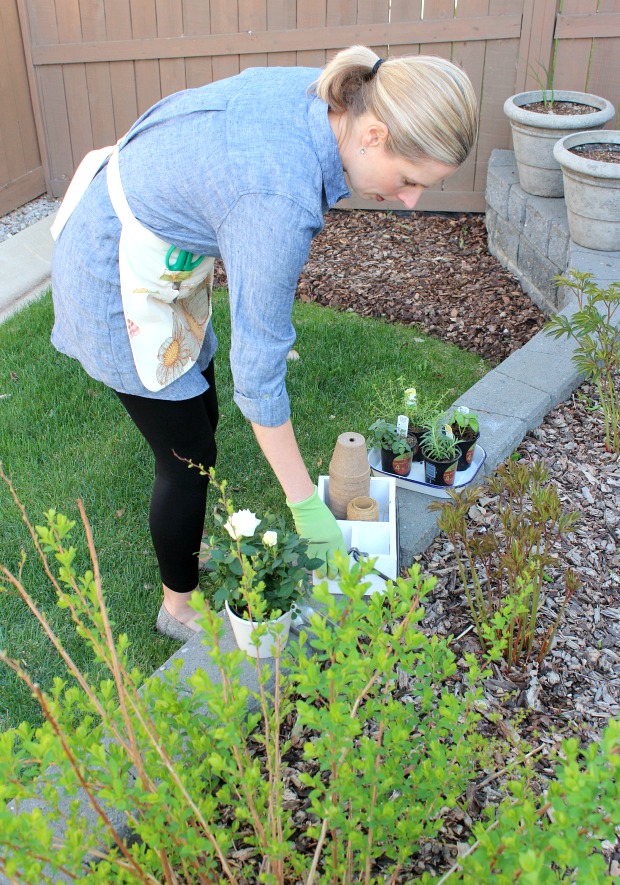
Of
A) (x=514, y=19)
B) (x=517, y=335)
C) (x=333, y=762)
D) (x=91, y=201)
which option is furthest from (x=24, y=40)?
(x=333, y=762)

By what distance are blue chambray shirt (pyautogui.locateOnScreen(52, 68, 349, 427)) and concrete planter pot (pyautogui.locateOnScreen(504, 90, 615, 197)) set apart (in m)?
2.94

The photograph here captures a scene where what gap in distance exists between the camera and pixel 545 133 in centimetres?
429

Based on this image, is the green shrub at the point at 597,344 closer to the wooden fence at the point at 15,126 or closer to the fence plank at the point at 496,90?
the fence plank at the point at 496,90

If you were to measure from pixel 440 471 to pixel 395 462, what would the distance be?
0.15m

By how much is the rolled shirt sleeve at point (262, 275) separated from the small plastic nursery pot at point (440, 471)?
3.30 feet

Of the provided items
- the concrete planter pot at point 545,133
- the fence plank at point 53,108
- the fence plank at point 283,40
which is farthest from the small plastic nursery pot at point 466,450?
the fence plank at point 53,108

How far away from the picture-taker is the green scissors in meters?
1.81

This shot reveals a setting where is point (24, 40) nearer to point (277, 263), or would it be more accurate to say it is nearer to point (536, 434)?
point (536, 434)

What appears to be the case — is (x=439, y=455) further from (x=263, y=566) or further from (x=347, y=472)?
(x=263, y=566)

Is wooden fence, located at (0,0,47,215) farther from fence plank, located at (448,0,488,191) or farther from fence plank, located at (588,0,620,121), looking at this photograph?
fence plank, located at (588,0,620,121)

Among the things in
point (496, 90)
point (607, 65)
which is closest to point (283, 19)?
point (496, 90)

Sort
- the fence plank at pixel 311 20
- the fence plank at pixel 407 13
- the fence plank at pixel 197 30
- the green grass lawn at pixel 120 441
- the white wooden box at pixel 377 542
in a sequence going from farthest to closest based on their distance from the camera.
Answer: the fence plank at pixel 197 30, the fence plank at pixel 311 20, the fence plank at pixel 407 13, the green grass lawn at pixel 120 441, the white wooden box at pixel 377 542

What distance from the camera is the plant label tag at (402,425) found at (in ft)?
8.63

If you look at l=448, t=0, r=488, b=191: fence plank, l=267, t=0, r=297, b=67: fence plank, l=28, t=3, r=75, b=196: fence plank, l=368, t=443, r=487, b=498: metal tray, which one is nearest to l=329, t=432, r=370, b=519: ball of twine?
l=368, t=443, r=487, b=498: metal tray
